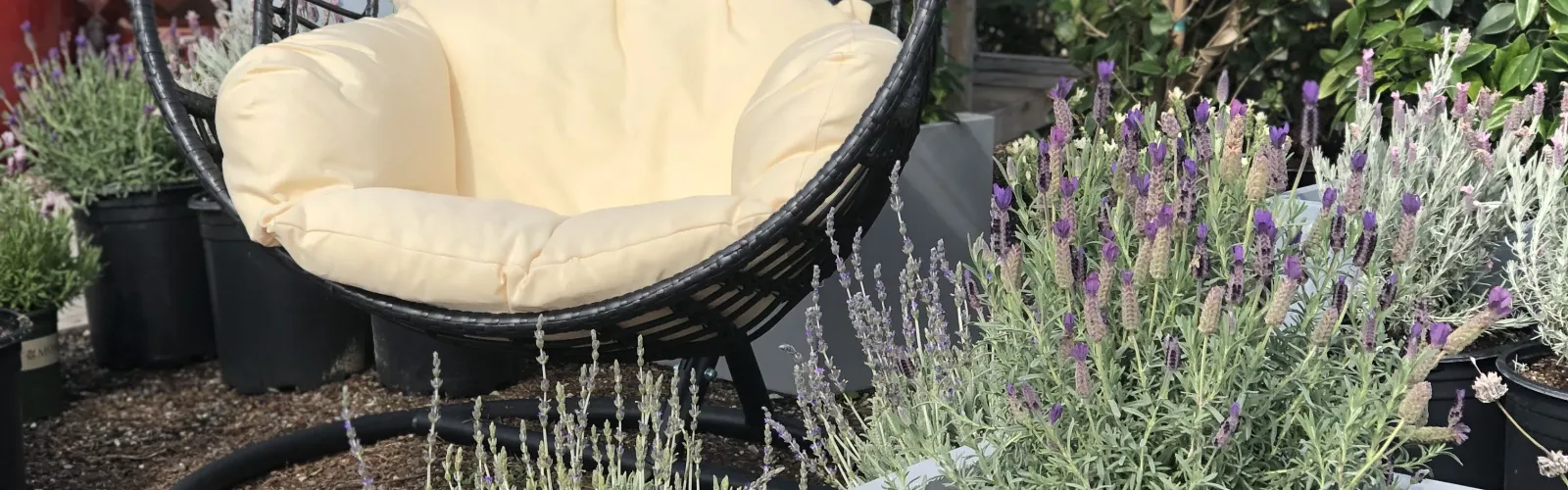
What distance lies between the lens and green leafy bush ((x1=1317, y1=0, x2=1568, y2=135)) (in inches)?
83.4

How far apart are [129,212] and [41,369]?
0.35 metres

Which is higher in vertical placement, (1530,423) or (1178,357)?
(1178,357)

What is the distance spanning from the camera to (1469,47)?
220cm

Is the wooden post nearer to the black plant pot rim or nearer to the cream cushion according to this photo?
the cream cushion

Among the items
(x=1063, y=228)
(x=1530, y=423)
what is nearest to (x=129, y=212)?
(x=1063, y=228)

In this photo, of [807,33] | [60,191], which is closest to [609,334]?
[807,33]

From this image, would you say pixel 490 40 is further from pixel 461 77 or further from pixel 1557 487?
pixel 1557 487

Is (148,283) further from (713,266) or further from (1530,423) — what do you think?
(1530,423)

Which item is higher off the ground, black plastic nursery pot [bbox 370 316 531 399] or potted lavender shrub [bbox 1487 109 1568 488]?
potted lavender shrub [bbox 1487 109 1568 488]

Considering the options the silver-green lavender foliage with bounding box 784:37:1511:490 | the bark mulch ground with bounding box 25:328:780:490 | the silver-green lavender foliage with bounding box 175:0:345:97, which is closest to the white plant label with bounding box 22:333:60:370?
the bark mulch ground with bounding box 25:328:780:490

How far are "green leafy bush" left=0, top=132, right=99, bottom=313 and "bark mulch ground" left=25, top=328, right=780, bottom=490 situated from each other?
239mm

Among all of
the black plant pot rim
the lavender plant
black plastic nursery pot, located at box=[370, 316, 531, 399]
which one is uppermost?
the lavender plant

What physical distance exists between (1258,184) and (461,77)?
4.40 feet

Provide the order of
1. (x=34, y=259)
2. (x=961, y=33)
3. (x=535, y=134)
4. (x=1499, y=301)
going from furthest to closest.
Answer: (x=961, y=33), (x=34, y=259), (x=535, y=134), (x=1499, y=301)
